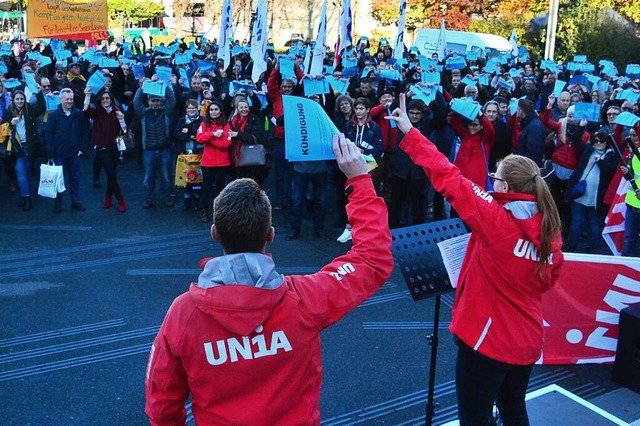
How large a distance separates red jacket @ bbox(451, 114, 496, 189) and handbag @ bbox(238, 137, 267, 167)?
2664 mm

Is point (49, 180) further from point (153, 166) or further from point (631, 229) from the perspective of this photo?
point (631, 229)

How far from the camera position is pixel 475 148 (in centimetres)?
807

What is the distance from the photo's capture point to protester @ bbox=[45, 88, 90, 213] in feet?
30.8

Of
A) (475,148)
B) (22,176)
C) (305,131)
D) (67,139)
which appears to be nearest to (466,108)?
(475,148)

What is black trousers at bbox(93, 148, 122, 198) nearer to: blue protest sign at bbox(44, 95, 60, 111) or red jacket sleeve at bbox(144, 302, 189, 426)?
blue protest sign at bbox(44, 95, 60, 111)

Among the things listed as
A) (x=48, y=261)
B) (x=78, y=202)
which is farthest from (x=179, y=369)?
(x=78, y=202)

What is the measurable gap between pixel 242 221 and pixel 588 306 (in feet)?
13.4

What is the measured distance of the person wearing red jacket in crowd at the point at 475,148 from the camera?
7.99 meters

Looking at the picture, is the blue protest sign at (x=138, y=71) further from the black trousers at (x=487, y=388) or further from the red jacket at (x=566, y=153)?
the black trousers at (x=487, y=388)

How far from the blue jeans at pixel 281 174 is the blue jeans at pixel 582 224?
391cm

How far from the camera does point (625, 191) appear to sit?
7.29 m

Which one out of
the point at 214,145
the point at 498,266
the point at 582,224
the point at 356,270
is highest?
the point at 356,270

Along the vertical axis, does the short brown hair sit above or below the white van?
below

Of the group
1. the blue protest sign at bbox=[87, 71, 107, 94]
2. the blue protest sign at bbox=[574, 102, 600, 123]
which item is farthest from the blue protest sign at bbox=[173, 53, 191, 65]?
the blue protest sign at bbox=[574, 102, 600, 123]
